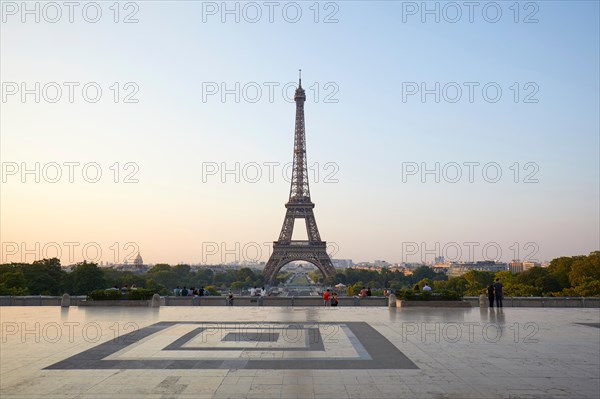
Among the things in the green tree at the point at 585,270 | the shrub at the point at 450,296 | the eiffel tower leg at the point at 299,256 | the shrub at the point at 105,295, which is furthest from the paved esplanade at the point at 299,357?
the eiffel tower leg at the point at 299,256

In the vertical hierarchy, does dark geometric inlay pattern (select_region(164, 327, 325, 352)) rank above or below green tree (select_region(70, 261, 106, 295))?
above

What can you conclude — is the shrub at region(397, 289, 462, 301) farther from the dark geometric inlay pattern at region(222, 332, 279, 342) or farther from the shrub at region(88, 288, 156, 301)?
the shrub at region(88, 288, 156, 301)

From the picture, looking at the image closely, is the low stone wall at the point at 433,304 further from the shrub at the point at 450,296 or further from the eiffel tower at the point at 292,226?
the eiffel tower at the point at 292,226

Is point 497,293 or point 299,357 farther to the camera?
point 497,293

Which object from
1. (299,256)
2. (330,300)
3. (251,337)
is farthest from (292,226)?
(251,337)

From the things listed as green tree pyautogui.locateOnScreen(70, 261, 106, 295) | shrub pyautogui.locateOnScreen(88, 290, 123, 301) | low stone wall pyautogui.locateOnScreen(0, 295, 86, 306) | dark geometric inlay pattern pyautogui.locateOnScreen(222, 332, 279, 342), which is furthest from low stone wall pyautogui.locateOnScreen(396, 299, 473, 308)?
green tree pyautogui.locateOnScreen(70, 261, 106, 295)

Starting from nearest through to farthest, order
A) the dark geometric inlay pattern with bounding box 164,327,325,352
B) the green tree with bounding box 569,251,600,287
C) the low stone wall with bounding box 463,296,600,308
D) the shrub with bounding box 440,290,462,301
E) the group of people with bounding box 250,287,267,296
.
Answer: the dark geometric inlay pattern with bounding box 164,327,325,352 → the shrub with bounding box 440,290,462,301 → the low stone wall with bounding box 463,296,600,308 → the group of people with bounding box 250,287,267,296 → the green tree with bounding box 569,251,600,287

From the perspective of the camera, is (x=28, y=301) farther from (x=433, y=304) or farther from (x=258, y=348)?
(x=433, y=304)

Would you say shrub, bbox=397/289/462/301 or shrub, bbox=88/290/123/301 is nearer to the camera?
shrub, bbox=397/289/462/301
